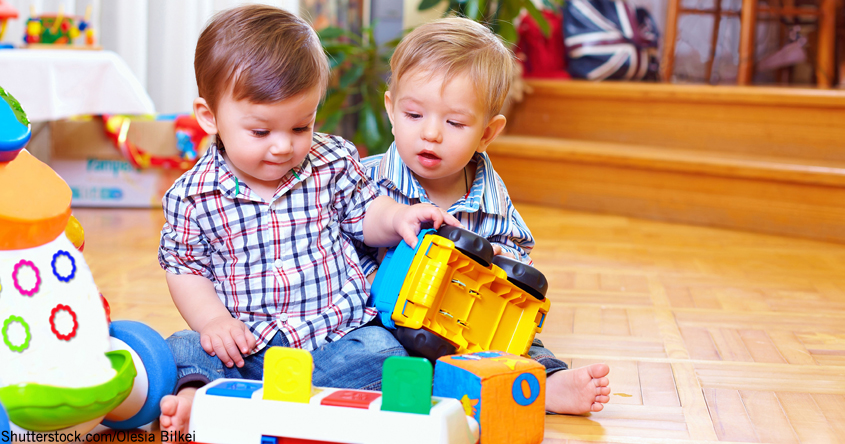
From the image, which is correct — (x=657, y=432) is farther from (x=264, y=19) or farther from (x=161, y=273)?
(x=161, y=273)

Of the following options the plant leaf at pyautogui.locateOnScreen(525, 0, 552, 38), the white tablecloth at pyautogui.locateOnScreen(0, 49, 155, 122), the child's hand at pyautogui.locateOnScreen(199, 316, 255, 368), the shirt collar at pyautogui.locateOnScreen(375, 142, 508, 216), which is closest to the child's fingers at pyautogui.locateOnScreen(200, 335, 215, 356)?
the child's hand at pyautogui.locateOnScreen(199, 316, 255, 368)

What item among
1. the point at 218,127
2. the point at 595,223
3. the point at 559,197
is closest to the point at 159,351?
the point at 218,127

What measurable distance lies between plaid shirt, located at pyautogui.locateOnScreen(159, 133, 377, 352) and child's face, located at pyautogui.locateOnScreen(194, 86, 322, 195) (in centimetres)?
4

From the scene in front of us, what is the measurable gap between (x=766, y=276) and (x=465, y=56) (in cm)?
103

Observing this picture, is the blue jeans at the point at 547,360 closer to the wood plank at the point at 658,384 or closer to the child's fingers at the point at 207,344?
the wood plank at the point at 658,384

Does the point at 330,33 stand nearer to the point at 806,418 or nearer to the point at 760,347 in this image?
the point at 760,347

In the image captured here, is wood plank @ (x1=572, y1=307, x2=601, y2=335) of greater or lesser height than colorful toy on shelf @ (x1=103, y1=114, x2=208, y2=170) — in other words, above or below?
below

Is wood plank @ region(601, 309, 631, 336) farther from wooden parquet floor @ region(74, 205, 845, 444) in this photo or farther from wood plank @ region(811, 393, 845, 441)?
wood plank @ region(811, 393, 845, 441)

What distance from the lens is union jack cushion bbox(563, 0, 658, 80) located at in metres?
2.84

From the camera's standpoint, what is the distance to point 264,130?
0.83 m

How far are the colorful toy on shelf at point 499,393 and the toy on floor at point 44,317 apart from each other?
0.30 m

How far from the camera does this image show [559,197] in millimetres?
2604

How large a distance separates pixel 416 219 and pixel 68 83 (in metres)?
1.30

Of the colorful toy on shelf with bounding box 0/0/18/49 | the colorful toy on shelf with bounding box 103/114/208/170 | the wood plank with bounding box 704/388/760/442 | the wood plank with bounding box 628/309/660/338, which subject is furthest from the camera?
the colorful toy on shelf with bounding box 103/114/208/170
